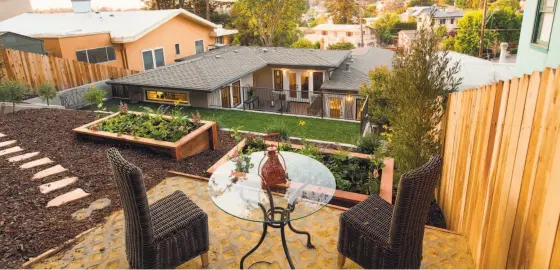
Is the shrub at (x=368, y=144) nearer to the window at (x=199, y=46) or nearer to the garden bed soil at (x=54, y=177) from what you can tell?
the garden bed soil at (x=54, y=177)

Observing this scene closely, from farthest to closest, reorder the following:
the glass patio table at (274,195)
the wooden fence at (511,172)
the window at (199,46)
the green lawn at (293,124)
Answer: the window at (199,46), the green lawn at (293,124), the glass patio table at (274,195), the wooden fence at (511,172)

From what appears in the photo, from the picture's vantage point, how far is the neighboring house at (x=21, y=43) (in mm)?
12826

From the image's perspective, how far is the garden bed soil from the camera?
12.1ft

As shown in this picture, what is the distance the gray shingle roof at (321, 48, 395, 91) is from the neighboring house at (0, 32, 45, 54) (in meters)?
12.0

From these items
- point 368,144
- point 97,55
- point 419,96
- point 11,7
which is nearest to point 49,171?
point 368,144

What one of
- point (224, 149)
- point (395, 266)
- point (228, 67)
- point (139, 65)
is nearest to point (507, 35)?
point (228, 67)

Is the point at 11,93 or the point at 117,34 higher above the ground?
the point at 117,34

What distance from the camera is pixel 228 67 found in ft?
52.6

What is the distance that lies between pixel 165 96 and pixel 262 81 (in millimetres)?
6136

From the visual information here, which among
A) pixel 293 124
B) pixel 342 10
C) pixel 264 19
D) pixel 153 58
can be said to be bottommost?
pixel 293 124

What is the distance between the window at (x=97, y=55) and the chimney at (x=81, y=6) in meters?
5.44

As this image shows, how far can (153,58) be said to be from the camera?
18.2m

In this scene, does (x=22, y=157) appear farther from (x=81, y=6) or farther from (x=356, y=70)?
(x=81, y=6)

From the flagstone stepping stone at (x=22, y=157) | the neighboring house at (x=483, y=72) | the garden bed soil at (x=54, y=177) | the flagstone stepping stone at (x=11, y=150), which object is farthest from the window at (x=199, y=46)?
the flagstone stepping stone at (x=22, y=157)
